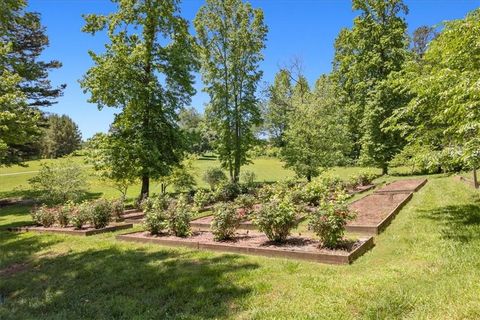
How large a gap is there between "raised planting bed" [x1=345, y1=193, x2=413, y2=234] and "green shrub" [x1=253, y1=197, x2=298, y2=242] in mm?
1784

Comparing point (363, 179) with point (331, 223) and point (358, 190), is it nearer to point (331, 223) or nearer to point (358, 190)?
point (358, 190)

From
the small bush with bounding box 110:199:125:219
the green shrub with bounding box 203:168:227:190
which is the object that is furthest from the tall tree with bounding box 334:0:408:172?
the small bush with bounding box 110:199:125:219

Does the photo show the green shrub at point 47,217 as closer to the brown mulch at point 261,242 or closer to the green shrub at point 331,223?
the brown mulch at point 261,242

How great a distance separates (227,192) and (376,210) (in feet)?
23.5

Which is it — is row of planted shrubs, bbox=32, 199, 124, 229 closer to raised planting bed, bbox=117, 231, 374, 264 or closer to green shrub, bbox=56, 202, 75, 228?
green shrub, bbox=56, 202, 75, 228

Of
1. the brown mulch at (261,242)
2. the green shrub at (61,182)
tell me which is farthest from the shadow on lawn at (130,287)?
the green shrub at (61,182)

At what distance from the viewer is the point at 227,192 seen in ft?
51.8

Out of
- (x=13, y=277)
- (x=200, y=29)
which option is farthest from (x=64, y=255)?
(x=200, y=29)

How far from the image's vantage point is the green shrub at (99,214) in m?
11.0

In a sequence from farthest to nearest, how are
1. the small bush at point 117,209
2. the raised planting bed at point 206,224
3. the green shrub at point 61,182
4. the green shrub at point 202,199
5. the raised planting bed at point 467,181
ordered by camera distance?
the green shrub at point 61,182 < the green shrub at point 202,199 < the raised planting bed at point 467,181 < the small bush at point 117,209 < the raised planting bed at point 206,224

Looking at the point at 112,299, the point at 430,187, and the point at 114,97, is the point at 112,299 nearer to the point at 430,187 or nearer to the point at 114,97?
the point at 114,97

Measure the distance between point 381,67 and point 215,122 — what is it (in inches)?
490

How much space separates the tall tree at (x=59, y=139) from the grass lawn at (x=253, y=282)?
6244cm

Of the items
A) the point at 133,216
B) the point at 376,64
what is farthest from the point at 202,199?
the point at 376,64
